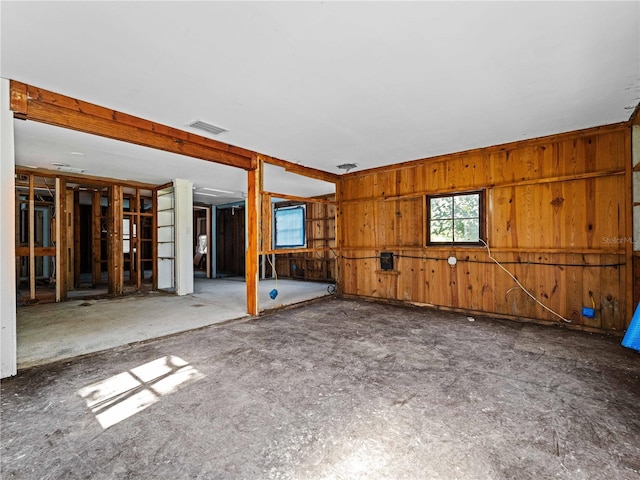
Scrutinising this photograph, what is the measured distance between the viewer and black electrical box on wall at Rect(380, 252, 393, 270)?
18.5 feet

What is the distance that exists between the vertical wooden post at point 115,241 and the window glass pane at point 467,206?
7.06 meters

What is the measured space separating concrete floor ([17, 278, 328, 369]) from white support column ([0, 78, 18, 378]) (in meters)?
0.33

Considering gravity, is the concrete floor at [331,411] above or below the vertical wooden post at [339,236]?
below

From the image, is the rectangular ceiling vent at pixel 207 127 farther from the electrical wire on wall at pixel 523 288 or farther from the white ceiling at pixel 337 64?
the electrical wire on wall at pixel 523 288

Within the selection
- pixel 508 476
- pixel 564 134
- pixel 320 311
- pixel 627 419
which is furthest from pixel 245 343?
pixel 564 134

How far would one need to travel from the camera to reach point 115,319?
4.45m

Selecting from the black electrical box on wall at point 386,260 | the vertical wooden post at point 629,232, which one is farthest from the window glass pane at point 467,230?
the vertical wooden post at point 629,232

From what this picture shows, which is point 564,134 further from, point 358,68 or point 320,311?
point 320,311

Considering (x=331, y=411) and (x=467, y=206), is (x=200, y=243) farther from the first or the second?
(x=331, y=411)

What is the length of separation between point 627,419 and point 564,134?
353 cm

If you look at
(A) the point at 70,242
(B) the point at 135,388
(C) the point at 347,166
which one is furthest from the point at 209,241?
(B) the point at 135,388

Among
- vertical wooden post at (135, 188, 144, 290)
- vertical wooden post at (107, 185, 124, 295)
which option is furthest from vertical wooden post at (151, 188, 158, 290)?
vertical wooden post at (107, 185, 124, 295)

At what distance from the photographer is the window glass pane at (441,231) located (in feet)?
16.5

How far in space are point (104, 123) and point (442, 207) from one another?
4886 millimetres
